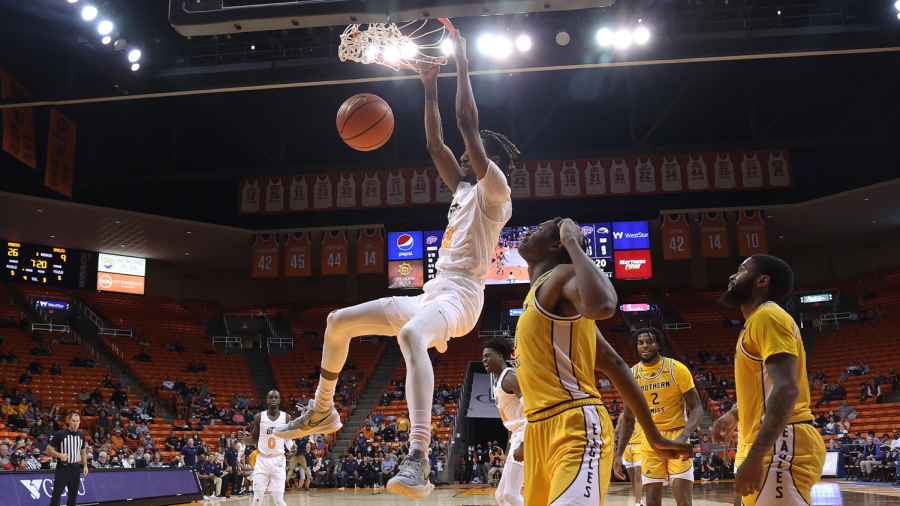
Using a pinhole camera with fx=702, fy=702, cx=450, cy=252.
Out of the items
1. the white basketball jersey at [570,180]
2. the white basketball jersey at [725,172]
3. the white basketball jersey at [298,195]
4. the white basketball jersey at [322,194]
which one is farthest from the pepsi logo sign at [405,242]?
the white basketball jersey at [725,172]

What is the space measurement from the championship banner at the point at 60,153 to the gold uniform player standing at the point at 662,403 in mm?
17762

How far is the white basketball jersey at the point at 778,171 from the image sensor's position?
21.6 meters

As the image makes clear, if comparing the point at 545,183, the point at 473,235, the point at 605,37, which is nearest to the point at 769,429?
the point at 473,235

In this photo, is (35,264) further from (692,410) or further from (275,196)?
(692,410)

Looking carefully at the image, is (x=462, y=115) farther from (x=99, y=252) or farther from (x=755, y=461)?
(x=99, y=252)

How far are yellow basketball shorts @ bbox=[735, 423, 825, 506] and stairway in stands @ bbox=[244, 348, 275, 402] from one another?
23.4m

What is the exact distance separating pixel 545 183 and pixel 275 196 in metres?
9.00

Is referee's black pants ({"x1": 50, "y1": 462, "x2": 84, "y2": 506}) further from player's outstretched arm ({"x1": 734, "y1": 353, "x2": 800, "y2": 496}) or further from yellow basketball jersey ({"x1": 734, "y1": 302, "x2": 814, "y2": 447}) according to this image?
player's outstretched arm ({"x1": 734, "y1": 353, "x2": 800, "y2": 496})

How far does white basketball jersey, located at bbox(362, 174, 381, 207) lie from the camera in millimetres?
22781

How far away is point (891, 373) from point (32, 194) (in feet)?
85.7

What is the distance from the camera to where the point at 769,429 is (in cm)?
301

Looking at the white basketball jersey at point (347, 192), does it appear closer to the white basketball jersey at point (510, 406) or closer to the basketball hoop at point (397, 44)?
the basketball hoop at point (397, 44)

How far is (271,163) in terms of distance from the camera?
82.2 ft

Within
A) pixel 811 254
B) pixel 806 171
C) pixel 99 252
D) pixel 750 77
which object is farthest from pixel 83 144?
pixel 811 254
